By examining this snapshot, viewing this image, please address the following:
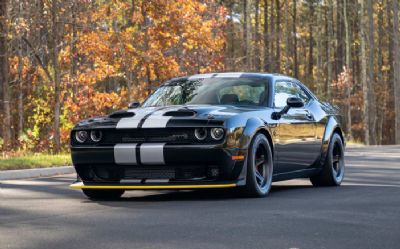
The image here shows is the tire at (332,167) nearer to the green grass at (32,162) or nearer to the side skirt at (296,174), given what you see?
the side skirt at (296,174)

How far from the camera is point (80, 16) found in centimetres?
2788

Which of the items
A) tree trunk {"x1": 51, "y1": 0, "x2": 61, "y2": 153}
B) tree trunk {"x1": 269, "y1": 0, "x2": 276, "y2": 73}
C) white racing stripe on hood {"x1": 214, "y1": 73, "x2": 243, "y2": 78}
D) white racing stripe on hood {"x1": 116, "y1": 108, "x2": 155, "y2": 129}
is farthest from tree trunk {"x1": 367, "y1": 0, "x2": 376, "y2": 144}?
white racing stripe on hood {"x1": 116, "y1": 108, "x2": 155, "y2": 129}

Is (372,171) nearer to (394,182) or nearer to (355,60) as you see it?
(394,182)

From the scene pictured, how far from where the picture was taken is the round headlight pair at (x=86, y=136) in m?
10.2

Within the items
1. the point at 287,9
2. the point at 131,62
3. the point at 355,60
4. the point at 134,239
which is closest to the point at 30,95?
the point at 131,62

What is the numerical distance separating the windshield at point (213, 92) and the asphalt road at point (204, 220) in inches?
44.0

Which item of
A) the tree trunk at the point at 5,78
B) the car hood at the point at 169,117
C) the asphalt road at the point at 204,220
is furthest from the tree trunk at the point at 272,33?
the car hood at the point at 169,117

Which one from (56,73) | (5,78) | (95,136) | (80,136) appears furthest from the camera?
(5,78)

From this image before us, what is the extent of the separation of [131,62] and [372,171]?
12.7m

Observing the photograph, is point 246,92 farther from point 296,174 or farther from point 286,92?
point 296,174

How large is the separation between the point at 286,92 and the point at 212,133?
8.13 ft

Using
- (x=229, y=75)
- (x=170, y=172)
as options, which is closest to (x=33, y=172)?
(x=229, y=75)

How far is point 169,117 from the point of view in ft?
32.7

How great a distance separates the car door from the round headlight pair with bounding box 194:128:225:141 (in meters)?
1.44
